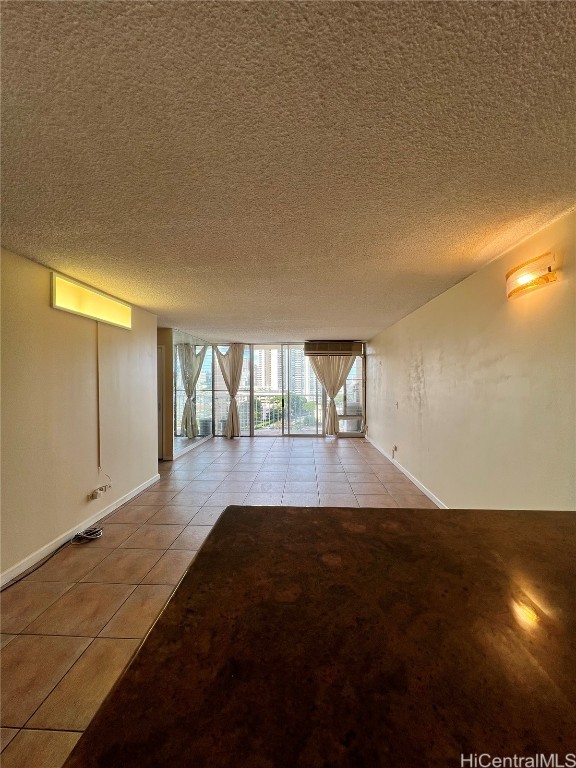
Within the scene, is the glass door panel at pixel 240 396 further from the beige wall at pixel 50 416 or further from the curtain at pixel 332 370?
the beige wall at pixel 50 416

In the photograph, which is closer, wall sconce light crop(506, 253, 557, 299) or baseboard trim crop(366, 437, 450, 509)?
wall sconce light crop(506, 253, 557, 299)

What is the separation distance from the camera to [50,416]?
8.00 ft

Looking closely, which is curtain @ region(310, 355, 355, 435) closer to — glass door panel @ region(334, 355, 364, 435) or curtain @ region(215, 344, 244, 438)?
glass door panel @ region(334, 355, 364, 435)

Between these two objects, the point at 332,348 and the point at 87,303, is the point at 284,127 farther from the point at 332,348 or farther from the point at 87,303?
the point at 332,348

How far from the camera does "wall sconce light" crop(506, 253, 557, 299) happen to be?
67.2 inches

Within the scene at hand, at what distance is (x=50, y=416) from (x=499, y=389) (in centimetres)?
336

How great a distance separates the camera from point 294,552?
62 centimetres

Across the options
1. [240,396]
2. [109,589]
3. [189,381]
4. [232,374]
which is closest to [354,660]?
[109,589]

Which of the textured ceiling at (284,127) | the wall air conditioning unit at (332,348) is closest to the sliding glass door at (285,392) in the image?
the wall air conditioning unit at (332,348)

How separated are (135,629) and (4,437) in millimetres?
1476

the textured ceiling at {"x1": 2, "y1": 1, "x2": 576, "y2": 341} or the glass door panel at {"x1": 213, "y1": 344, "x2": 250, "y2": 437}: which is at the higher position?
the textured ceiling at {"x1": 2, "y1": 1, "x2": 576, "y2": 341}

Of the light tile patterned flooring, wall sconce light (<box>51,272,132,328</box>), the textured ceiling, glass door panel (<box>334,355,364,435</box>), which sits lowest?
the light tile patterned flooring

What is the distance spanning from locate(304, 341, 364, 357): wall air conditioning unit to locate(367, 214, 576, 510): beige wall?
9.72 ft

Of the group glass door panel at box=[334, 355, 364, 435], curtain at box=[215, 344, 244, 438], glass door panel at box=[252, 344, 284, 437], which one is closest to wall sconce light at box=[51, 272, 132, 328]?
curtain at box=[215, 344, 244, 438]
